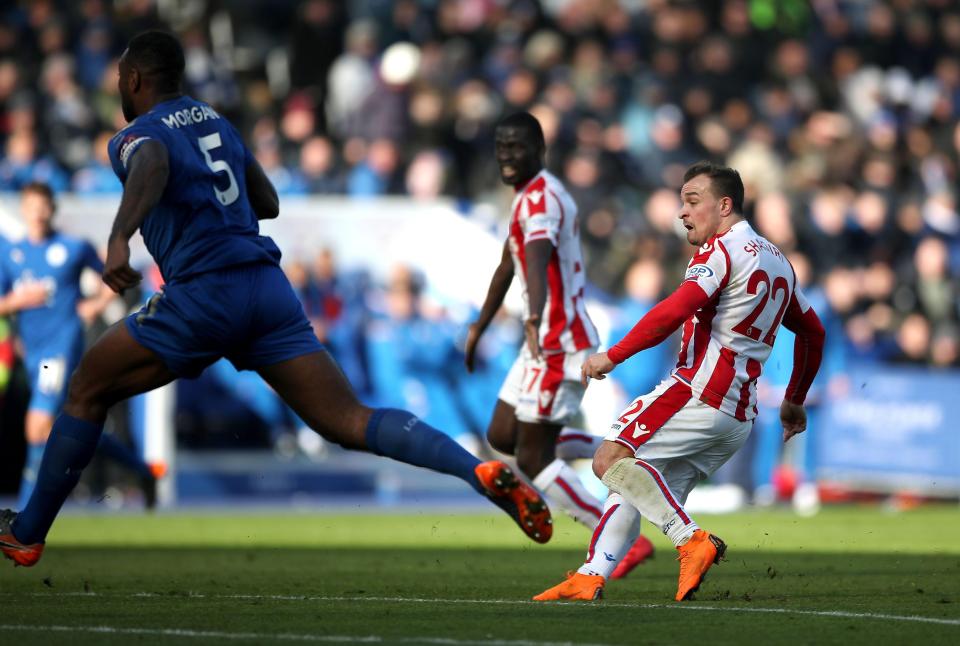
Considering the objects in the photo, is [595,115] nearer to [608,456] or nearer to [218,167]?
[608,456]

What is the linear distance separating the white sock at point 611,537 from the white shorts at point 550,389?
1.70 m

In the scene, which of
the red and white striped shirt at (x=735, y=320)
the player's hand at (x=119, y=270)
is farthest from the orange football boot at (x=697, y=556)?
the player's hand at (x=119, y=270)

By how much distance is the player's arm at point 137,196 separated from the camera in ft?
22.0

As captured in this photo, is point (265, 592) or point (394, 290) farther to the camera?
point (394, 290)

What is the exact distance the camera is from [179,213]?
7.14 meters

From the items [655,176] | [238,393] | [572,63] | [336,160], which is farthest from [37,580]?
[572,63]

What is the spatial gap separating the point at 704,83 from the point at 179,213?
594 inches

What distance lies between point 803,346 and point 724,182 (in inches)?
36.8

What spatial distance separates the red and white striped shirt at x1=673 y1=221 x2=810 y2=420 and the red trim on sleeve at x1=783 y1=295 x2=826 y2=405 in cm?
20

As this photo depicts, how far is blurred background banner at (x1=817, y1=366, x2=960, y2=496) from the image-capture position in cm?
1658

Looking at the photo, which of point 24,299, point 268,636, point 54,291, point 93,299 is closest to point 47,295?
point 54,291

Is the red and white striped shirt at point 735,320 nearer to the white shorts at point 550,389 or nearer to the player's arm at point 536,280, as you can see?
the player's arm at point 536,280

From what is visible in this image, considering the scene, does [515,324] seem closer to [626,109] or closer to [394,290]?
[394,290]

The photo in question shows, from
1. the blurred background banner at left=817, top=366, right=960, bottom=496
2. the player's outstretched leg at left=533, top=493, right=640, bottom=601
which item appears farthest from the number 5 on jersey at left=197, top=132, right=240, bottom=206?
the blurred background banner at left=817, top=366, right=960, bottom=496
